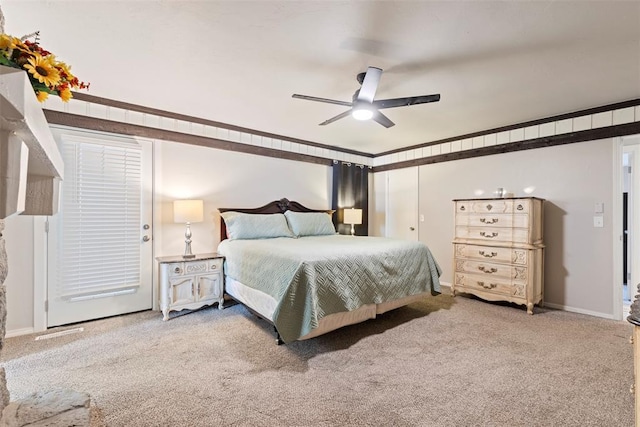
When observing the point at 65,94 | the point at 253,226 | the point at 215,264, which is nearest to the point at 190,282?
the point at 215,264

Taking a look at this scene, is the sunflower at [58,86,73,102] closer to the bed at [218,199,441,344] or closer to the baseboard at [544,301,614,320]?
the bed at [218,199,441,344]

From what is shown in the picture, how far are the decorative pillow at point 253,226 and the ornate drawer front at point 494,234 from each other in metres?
2.44

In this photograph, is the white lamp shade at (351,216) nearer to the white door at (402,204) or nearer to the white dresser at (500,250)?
the white door at (402,204)

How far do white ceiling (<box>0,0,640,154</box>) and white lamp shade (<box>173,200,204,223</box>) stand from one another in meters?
1.14

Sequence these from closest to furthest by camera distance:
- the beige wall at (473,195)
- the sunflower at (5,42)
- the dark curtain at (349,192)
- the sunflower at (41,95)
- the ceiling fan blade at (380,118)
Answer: the sunflower at (5,42) < the sunflower at (41,95) < the ceiling fan blade at (380,118) < the beige wall at (473,195) < the dark curtain at (349,192)

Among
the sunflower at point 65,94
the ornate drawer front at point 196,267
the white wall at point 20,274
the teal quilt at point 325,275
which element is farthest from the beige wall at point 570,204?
the white wall at point 20,274

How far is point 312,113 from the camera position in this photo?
3.47 metres

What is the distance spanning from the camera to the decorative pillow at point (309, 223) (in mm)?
4129

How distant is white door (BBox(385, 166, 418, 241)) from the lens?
5059mm

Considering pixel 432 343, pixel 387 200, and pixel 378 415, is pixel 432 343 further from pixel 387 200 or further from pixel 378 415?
pixel 387 200

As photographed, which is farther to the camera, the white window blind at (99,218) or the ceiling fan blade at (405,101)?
the white window blind at (99,218)

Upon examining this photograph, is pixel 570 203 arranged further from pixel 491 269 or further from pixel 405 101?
pixel 405 101

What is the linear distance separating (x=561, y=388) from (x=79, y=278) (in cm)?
428

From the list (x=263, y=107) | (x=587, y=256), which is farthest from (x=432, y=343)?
(x=263, y=107)
